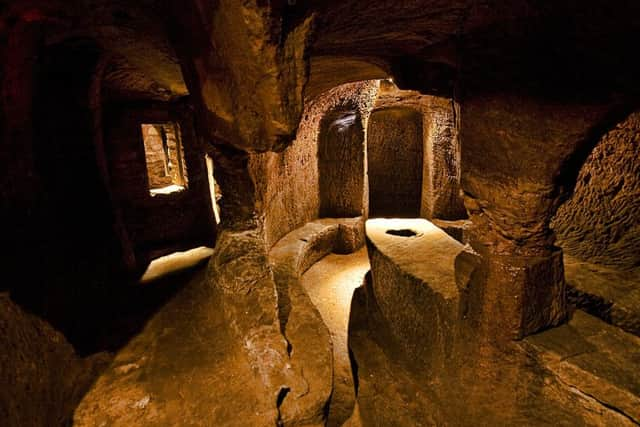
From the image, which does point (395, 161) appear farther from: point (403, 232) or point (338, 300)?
point (338, 300)

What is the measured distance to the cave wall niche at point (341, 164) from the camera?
6809 millimetres

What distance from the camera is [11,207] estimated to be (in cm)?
244

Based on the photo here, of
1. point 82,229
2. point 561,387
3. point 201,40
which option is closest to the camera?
point 201,40

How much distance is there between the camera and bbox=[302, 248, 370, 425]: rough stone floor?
3520mm

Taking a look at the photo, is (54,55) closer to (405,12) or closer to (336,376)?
(405,12)

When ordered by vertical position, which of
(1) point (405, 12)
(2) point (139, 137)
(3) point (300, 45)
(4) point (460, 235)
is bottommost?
(4) point (460, 235)

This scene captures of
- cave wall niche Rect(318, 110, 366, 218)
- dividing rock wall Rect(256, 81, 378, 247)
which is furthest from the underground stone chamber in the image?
cave wall niche Rect(318, 110, 366, 218)

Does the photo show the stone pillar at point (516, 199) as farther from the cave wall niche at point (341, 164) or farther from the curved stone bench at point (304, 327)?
the cave wall niche at point (341, 164)

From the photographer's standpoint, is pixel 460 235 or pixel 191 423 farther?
pixel 460 235

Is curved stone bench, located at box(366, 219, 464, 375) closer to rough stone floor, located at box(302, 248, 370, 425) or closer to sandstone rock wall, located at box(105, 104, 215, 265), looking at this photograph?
rough stone floor, located at box(302, 248, 370, 425)

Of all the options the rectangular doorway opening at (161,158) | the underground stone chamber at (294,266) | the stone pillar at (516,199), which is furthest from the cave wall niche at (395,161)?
A: the stone pillar at (516,199)

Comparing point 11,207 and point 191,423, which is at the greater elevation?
point 11,207

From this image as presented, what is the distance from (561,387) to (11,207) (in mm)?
4215

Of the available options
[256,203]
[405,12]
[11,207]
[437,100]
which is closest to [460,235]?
[437,100]
